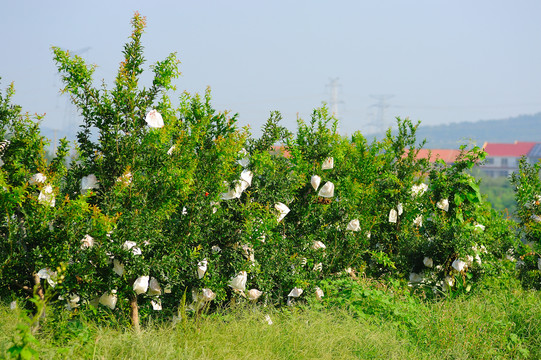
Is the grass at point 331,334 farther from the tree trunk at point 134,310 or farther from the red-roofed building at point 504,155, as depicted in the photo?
the red-roofed building at point 504,155

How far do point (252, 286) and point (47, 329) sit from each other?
1.86 m

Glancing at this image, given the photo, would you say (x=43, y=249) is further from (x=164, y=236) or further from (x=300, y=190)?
(x=300, y=190)

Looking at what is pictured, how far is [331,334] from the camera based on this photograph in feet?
15.1

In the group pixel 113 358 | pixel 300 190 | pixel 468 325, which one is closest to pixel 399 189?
pixel 300 190

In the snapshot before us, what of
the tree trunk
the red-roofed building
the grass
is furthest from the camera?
the red-roofed building

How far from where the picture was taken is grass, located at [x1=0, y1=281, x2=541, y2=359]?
409 centimetres

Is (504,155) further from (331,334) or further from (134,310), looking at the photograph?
(134,310)

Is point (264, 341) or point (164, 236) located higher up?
point (164, 236)

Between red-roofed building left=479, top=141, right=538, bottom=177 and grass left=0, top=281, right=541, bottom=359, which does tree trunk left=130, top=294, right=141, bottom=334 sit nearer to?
grass left=0, top=281, right=541, bottom=359

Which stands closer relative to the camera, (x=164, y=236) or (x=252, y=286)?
(x=164, y=236)

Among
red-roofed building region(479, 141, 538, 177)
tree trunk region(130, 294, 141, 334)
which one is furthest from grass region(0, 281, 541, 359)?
red-roofed building region(479, 141, 538, 177)

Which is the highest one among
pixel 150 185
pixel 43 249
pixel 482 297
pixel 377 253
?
pixel 150 185

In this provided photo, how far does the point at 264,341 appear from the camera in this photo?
4434 millimetres

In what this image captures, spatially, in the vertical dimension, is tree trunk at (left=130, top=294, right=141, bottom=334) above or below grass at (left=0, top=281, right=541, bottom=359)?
above
